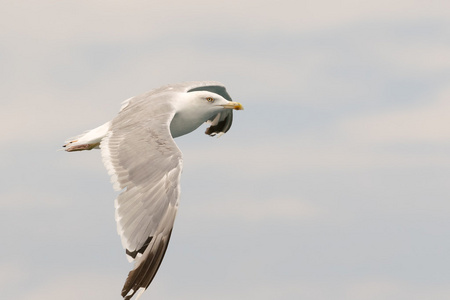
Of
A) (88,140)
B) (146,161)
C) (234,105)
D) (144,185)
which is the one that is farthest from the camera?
(234,105)

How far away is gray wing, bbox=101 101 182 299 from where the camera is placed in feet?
54.6

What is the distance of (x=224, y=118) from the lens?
91.2ft

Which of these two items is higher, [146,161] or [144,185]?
[146,161]

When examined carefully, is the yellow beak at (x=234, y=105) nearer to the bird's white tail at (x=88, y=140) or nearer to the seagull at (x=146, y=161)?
the seagull at (x=146, y=161)

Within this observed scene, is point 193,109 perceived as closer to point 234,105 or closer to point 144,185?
point 234,105

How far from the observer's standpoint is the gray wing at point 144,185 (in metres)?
16.6

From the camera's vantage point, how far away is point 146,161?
1848 cm

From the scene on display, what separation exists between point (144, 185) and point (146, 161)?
0.81 meters

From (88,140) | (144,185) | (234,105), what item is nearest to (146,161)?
(144,185)

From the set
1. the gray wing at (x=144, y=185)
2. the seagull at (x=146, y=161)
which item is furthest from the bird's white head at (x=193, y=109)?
the gray wing at (x=144, y=185)

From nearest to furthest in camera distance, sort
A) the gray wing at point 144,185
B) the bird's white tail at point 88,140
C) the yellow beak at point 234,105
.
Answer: the gray wing at point 144,185 < the bird's white tail at point 88,140 < the yellow beak at point 234,105

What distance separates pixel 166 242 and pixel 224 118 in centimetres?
1126

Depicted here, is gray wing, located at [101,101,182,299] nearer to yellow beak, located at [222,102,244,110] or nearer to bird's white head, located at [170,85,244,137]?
bird's white head, located at [170,85,244,137]

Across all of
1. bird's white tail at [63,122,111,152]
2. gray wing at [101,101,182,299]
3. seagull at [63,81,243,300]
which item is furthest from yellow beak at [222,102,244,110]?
bird's white tail at [63,122,111,152]
